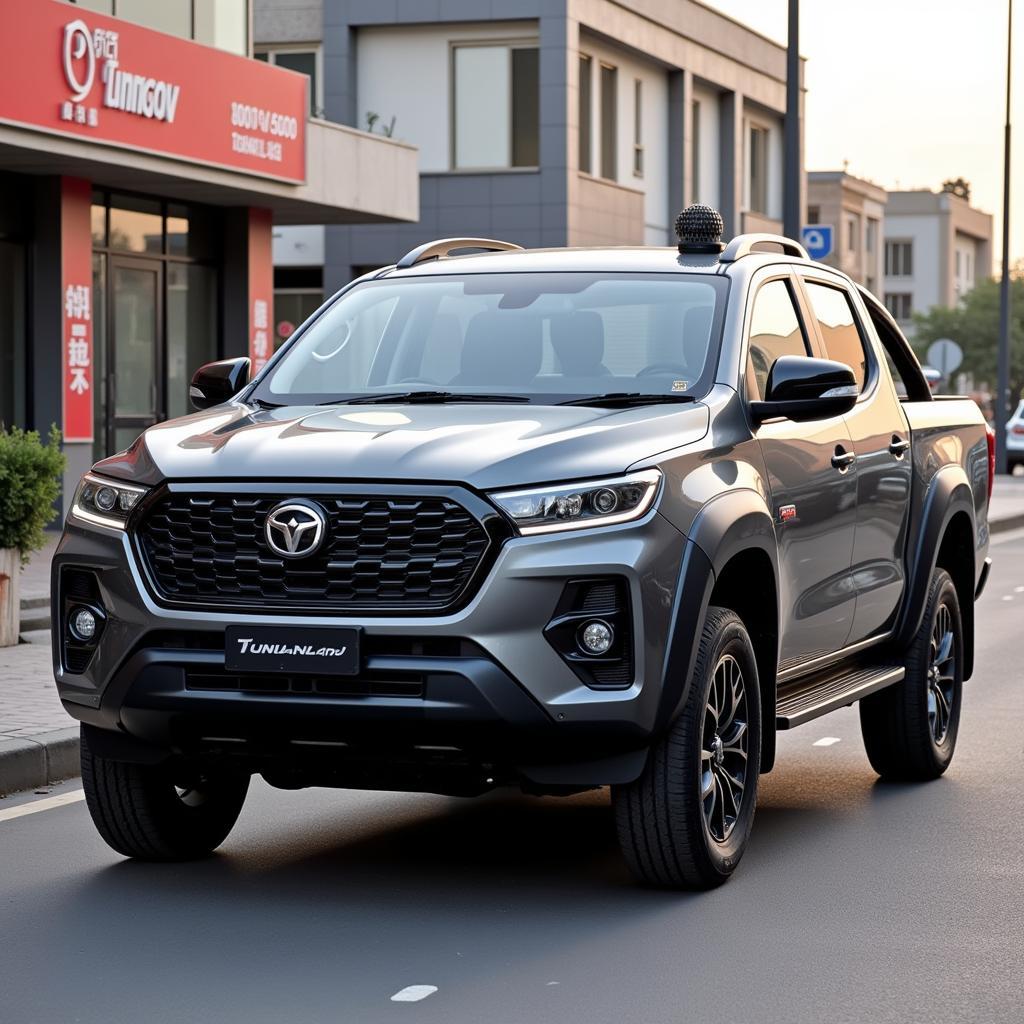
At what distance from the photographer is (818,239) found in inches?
932

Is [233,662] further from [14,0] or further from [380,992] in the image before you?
[14,0]

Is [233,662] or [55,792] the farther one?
[55,792]

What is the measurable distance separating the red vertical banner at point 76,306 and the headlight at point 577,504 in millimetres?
15720

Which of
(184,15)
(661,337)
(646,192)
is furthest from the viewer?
(646,192)

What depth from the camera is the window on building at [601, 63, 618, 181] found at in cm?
3794

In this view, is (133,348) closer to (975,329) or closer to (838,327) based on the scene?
(838,327)

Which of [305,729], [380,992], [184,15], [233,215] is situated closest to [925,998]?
[380,992]

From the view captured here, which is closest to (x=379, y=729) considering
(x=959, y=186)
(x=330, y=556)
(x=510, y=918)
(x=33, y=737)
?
(x=330, y=556)

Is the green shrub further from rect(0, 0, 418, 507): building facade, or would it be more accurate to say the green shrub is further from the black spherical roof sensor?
rect(0, 0, 418, 507): building facade

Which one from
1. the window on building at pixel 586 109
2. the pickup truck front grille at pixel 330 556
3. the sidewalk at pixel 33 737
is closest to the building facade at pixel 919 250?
the window on building at pixel 586 109

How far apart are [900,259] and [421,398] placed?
327 feet

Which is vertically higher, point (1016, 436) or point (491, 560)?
point (491, 560)

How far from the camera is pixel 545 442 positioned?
5809 millimetres

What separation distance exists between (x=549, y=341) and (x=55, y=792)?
8.89 ft
